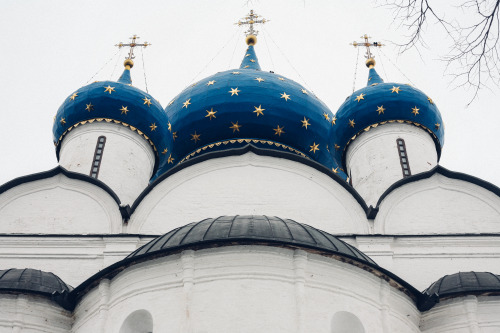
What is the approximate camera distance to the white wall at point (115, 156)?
29.7ft

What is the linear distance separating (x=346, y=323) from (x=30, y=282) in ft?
9.63

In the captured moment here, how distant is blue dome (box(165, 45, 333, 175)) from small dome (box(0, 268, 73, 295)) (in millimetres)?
4239

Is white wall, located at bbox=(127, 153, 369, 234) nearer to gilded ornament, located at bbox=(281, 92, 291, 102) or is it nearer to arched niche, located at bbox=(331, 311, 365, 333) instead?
arched niche, located at bbox=(331, 311, 365, 333)

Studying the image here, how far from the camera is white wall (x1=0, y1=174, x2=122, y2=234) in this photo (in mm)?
7527

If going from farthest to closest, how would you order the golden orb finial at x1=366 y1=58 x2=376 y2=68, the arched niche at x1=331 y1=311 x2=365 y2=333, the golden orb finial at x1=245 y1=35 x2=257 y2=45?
1. the golden orb finial at x1=245 y1=35 x2=257 y2=45
2. the golden orb finial at x1=366 y1=58 x2=376 y2=68
3. the arched niche at x1=331 y1=311 x2=365 y2=333

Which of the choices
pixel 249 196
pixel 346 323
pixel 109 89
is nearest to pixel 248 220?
pixel 346 323

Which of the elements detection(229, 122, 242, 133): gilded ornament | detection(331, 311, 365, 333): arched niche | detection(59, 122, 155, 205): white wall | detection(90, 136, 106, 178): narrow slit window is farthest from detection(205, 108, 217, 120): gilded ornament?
detection(331, 311, 365, 333): arched niche

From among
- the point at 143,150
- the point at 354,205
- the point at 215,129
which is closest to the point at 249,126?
the point at 215,129

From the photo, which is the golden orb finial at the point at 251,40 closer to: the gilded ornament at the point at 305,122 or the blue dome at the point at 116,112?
the gilded ornament at the point at 305,122

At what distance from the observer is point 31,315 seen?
5895 mm

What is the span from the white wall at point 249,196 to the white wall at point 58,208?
0.40 metres

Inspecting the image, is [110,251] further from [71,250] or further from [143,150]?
[143,150]

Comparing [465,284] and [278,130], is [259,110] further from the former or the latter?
[465,284]

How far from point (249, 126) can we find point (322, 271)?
511cm
